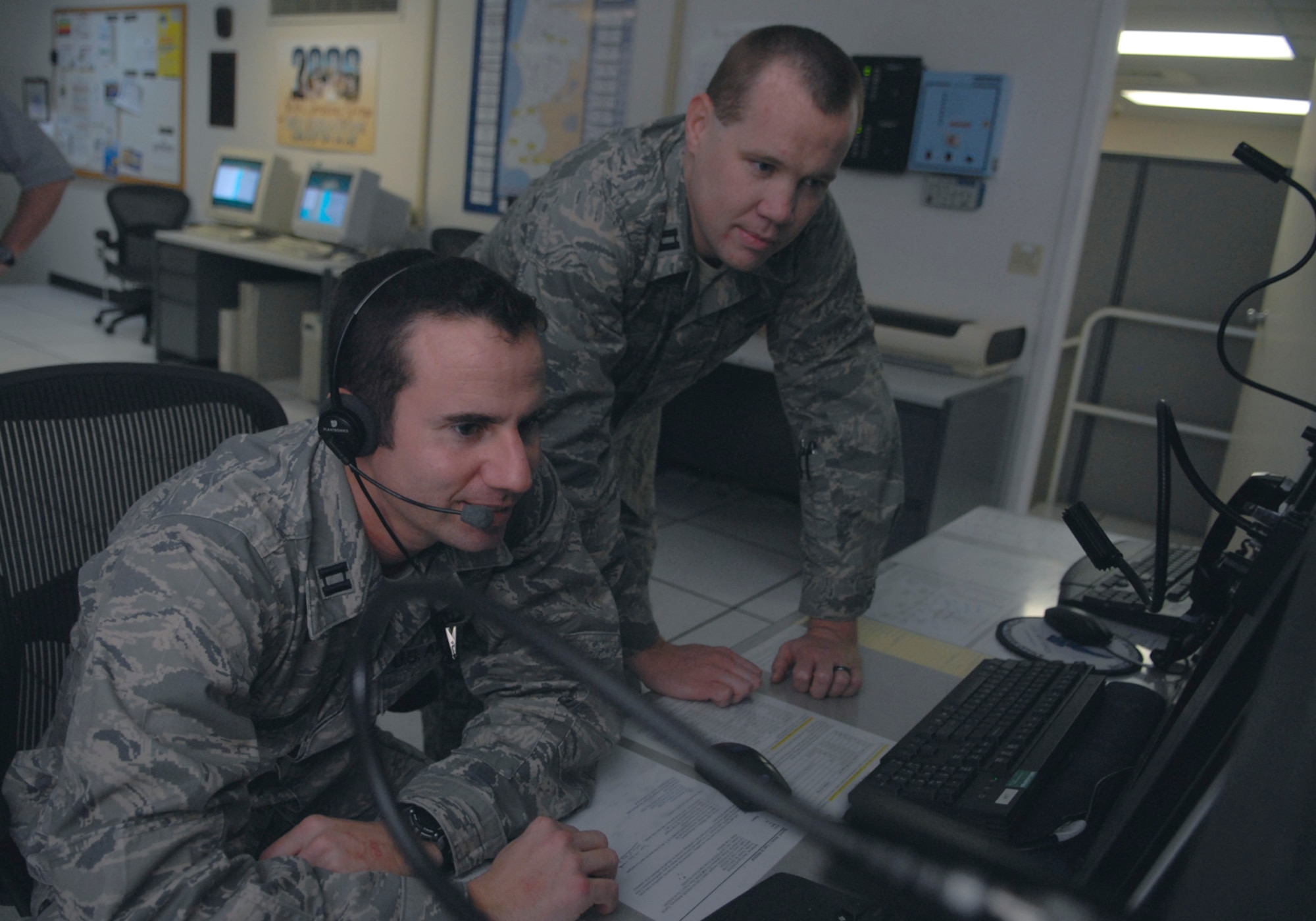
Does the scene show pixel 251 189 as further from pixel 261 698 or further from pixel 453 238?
pixel 261 698

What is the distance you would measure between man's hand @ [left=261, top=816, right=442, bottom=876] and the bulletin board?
624 cm

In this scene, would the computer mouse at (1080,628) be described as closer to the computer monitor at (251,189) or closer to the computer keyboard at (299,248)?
the computer keyboard at (299,248)

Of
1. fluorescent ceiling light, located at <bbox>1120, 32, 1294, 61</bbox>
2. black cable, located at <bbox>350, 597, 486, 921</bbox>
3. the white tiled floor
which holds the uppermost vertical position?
fluorescent ceiling light, located at <bbox>1120, 32, 1294, 61</bbox>

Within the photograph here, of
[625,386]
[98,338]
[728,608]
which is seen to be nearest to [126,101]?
[98,338]

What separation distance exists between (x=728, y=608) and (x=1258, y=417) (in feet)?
4.60

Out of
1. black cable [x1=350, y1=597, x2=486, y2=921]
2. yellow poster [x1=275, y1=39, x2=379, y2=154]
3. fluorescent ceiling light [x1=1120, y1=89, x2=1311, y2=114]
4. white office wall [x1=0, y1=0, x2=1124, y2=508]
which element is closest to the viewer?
black cable [x1=350, y1=597, x2=486, y2=921]

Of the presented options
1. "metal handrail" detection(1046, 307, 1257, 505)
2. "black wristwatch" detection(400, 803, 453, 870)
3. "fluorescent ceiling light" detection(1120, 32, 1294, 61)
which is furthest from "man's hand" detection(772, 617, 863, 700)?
"fluorescent ceiling light" detection(1120, 32, 1294, 61)

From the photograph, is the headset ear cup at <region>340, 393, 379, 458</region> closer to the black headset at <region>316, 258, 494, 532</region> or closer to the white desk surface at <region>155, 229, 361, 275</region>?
the black headset at <region>316, 258, 494, 532</region>

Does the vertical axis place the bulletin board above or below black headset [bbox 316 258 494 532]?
above

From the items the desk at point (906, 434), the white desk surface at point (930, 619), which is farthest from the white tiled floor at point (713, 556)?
the white desk surface at point (930, 619)

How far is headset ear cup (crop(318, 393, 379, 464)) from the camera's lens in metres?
0.77

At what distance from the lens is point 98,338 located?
17.7ft

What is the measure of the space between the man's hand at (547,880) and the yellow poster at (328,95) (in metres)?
4.78

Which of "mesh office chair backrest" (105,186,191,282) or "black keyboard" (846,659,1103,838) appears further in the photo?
"mesh office chair backrest" (105,186,191,282)
